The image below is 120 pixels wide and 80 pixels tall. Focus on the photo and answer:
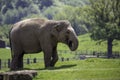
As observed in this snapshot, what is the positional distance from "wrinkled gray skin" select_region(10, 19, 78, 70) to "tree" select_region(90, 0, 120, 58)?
42452 millimetres

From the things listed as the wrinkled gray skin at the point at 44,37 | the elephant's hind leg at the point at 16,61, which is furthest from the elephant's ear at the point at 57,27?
the elephant's hind leg at the point at 16,61

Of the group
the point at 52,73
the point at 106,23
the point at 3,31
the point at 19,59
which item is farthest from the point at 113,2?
the point at 3,31

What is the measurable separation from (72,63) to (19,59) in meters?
4.78

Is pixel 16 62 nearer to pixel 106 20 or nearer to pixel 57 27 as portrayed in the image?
pixel 57 27

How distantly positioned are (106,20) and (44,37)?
46.3 metres

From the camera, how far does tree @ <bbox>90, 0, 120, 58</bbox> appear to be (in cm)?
7231

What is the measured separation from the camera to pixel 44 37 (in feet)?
95.6

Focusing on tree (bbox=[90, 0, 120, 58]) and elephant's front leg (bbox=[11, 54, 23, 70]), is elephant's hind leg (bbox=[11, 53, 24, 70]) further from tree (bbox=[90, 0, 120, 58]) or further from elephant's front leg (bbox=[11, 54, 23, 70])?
tree (bbox=[90, 0, 120, 58])

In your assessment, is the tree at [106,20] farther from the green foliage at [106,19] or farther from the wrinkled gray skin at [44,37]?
the wrinkled gray skin at [44,37]

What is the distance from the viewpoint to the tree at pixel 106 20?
2847 inches

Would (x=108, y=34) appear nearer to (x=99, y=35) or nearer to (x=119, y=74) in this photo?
(x=99, y=35)

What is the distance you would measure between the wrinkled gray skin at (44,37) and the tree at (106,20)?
42.5 meters

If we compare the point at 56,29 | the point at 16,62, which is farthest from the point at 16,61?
the point at 56,29

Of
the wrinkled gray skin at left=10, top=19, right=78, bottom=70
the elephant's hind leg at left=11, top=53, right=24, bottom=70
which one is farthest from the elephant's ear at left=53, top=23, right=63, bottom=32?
the elephant's hind leg at left=11, top=53, right=24, bottom=70
